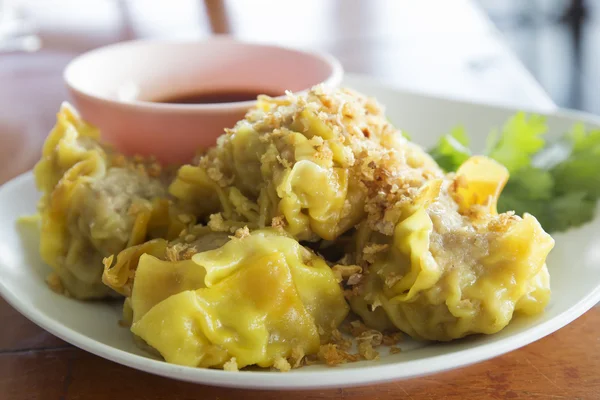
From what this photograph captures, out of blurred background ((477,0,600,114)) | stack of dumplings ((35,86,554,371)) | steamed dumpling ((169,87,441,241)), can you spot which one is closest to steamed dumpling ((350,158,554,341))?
stack of dumplings ((35,86,554,371))

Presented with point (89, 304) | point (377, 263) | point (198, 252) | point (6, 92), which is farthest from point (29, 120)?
point (377, 263)

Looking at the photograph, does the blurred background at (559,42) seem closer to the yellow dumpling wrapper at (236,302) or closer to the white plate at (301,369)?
the white plate at (301,369)

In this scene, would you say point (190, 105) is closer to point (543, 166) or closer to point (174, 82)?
point (174, 82)

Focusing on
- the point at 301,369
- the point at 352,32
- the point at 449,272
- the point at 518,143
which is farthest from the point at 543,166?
the point at 352,32

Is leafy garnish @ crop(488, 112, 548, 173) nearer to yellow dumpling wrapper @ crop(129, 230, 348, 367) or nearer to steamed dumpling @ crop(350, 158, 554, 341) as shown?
steamed dumpling @ crop(350, 158, 554, 341)

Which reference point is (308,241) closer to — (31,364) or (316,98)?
(316,98)

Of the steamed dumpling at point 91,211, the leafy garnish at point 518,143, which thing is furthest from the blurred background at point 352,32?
the steamed dumpling at point 91,211
